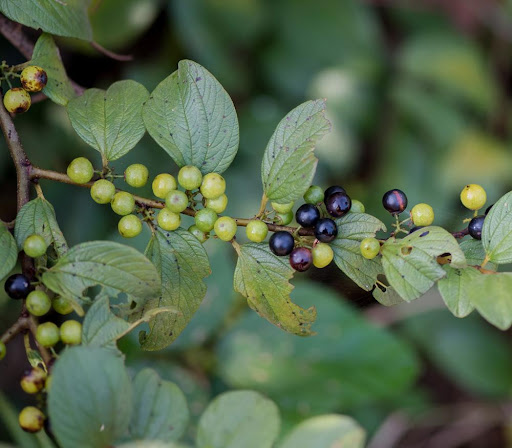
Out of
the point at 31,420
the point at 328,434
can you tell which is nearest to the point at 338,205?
the point at 328,434

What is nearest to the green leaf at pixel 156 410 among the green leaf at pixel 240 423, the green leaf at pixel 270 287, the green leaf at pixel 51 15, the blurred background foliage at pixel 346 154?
the green leaf at pixel 240 423

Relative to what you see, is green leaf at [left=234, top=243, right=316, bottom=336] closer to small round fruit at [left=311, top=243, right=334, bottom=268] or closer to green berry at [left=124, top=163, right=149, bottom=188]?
small round fruit at [left=311, top=243, right=334, bottom=268]

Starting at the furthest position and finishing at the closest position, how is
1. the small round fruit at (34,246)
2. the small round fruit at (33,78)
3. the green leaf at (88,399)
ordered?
1. the small round fruit at (33,78)
2. the small round fruit at (34,246)
3. the green leaf at (88,399)

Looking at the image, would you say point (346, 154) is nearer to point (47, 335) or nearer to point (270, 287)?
point (270, 287)

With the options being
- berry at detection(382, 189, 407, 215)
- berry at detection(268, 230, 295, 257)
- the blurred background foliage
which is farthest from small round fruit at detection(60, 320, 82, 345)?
the blurred background foliage

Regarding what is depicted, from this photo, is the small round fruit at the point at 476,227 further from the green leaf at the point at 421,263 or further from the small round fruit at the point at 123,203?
the small round fruit at the point at 123,203

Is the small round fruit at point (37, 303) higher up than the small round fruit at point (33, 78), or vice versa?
the small round fruit at point (33, 78)

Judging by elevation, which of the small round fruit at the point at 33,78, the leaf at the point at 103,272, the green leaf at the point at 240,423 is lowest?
the green leaf at the point at 240,423

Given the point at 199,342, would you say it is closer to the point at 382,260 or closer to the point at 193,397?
the point at 193,397
